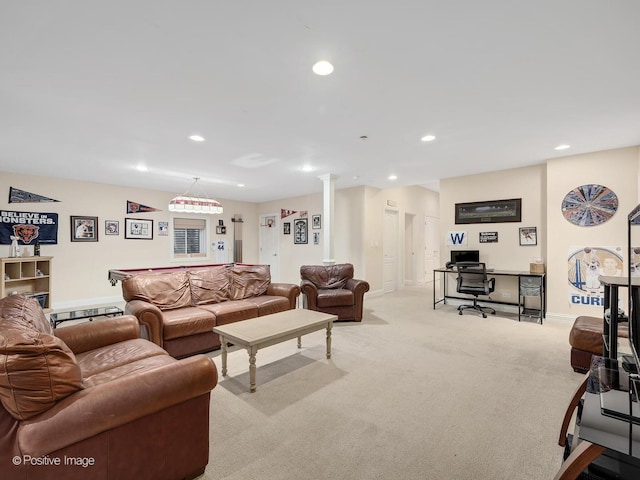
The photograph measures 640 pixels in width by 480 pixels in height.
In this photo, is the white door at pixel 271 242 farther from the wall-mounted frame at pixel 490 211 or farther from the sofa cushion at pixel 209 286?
the wall-mounted frame at pixel 490 211

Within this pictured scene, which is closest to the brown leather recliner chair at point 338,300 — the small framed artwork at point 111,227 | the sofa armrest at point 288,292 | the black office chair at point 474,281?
the sofa armrest at point 288,292

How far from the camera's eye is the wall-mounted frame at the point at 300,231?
26.0ft

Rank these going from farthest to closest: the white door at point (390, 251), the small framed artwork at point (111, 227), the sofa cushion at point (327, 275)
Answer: the white door at point (390, 251), the small framed artwork at point (111, 227), the sofa cushion at point (327, 275)

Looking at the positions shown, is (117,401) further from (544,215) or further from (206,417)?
(544,215)

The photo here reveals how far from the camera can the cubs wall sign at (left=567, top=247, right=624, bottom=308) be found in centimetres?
407

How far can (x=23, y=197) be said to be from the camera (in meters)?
5.42

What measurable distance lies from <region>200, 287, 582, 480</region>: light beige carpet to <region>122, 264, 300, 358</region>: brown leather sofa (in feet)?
1.52

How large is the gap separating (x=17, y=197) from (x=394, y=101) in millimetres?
6704

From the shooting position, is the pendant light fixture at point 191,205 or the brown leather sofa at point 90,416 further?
the pendant light fixture at point 191,205

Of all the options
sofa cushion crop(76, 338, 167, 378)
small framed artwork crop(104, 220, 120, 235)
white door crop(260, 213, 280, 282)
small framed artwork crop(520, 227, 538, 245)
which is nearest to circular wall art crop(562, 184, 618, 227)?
small framed artwork crop(520, 227, 538, 245)

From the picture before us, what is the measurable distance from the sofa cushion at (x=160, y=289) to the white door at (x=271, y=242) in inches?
194

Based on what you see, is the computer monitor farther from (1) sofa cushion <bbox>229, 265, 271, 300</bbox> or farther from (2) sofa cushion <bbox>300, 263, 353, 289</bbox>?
(1) sofa cushion <bbox>229, 265, 271, 300</bbox>

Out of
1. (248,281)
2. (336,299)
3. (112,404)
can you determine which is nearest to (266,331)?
(112,404)

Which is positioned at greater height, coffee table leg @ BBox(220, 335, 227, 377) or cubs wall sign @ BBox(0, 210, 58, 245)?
cubs wall sign @ BBox(0, 210, 58, 245)
